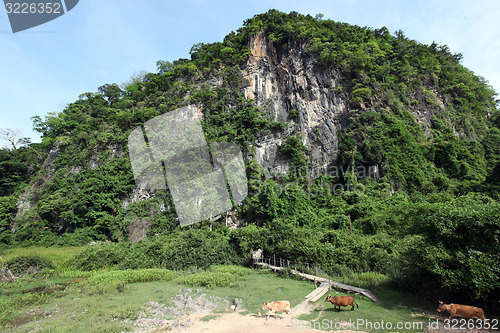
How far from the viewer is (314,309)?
23.2 feet

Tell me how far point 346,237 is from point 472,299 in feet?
22.5

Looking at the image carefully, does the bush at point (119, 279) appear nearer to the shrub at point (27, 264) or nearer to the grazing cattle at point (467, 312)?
the shrub at point (27, 264)

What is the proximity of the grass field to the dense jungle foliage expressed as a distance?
1.93 metres

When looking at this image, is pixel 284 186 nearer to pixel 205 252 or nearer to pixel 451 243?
pixel 205 252

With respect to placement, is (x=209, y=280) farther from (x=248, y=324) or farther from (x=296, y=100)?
(x=296, y=100)

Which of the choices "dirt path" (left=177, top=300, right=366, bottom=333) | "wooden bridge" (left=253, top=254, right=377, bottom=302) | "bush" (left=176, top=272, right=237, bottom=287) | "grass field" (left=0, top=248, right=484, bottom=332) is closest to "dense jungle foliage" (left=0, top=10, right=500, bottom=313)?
"wooden bridge" (left=253, top=254, right=377, bottom=302)

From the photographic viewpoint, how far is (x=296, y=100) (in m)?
27.2

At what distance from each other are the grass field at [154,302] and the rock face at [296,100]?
1511 centimetres

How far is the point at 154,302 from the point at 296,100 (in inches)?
964

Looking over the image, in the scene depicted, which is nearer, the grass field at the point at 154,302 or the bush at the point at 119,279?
the grass field at the point at 154,302

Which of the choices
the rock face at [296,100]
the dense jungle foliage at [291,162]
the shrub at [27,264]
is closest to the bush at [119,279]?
the dense jungle foliage at [291,162]

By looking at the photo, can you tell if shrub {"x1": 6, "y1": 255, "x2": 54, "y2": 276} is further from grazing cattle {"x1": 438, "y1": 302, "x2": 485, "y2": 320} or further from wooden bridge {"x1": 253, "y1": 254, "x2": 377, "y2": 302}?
grazing cattle {"x1": 438, "y1": 302, "x2": 485, "y2": 320}

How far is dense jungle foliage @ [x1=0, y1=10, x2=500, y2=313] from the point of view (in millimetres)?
14648

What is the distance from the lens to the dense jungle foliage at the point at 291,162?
1465 centimetres
